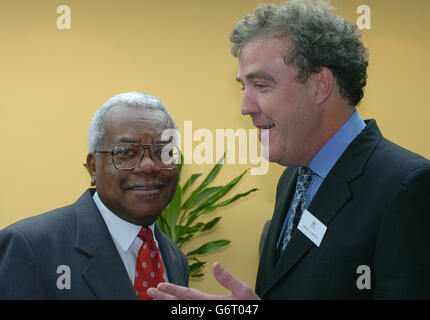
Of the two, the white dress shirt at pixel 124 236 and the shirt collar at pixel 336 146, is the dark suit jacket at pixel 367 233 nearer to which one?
the shirt collar at pixel 336 146

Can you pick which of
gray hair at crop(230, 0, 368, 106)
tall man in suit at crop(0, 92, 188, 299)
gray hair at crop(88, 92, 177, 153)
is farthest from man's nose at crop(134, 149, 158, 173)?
gray hair at crop(230, 0, 368, 106)

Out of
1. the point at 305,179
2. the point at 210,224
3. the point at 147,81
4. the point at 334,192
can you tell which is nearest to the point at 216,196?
the point at 210,224

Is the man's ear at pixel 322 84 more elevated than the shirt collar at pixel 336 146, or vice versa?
the man's ear at pixel 322 84

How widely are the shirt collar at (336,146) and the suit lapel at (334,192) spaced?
0.04m

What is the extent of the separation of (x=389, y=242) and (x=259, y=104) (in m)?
0.67

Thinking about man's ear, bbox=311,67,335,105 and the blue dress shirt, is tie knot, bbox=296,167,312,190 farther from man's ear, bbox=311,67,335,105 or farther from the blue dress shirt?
man's ear, bbox=311,67,335,105

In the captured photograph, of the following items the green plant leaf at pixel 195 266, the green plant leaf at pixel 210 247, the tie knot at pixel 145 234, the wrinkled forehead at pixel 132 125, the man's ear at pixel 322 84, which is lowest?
the green plant leaf at pixel 195 266

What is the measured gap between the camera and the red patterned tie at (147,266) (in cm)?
173

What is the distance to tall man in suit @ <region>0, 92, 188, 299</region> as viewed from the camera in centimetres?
155

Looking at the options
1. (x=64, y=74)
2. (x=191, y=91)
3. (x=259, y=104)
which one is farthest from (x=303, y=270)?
(x=64, y=74)

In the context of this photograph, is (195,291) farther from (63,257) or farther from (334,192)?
(334,192)

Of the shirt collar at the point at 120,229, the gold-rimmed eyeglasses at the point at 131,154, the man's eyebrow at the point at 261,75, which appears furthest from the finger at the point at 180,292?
the man's eyebrow at the point at 261,75

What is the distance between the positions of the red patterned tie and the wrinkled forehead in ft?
1.22
